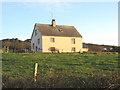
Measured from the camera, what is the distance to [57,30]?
42469mm

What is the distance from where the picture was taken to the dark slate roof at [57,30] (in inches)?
1613

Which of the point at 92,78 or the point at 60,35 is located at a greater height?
the point at 60,35

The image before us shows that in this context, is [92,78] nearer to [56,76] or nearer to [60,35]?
[56,76]

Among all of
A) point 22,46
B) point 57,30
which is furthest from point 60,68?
point 22,46

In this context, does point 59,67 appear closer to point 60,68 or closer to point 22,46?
point 60,68

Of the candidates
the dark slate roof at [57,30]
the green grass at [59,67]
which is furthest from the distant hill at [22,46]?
the green grass at [59,67]

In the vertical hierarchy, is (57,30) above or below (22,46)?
above

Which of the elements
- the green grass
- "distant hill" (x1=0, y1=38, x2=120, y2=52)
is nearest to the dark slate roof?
"distant hill" (x1=0, y1=38, x2=120, y2=52)

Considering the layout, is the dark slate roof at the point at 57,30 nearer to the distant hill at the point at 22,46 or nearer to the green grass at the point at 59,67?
the distant hill at the point at 22,46

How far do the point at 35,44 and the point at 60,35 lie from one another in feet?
21.3

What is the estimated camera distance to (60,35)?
41438 millimetres

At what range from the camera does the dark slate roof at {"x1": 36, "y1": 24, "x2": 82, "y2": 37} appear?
4097 cm

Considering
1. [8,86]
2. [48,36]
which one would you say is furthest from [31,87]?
[48,36]

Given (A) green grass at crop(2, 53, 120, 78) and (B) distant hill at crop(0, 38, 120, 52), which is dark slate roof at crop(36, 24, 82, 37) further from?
(A) green grass at crop(2, 53, 120, 78)
